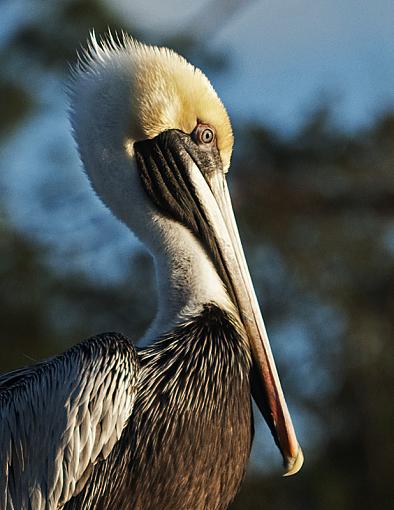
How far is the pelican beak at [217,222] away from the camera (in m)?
5.21

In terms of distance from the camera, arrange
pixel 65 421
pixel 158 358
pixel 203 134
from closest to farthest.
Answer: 1. pixel 65 421
2. pixel 158 358
3. pixel 203 134

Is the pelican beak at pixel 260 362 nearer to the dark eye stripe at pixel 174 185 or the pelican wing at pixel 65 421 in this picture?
the dark eye stripe at pixel 174 185

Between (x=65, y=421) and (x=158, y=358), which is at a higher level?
(x=158, y=358)

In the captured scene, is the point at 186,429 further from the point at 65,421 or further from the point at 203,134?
the point at 203,134

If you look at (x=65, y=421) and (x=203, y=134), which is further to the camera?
(x=203, y=134)

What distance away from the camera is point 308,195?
323 inches

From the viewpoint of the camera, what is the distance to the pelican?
482cm

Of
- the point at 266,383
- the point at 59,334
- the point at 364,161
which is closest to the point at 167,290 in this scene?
the point at 266,383

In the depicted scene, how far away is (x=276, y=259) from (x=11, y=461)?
39.6 ft

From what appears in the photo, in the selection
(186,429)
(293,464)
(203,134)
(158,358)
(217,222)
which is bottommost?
(293,464)

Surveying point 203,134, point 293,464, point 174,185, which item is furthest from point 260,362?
point 203,134

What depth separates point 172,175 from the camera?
541 cm

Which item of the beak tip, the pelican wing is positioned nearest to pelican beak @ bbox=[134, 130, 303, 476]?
the beak tip

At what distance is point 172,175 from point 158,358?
762 millimetres
